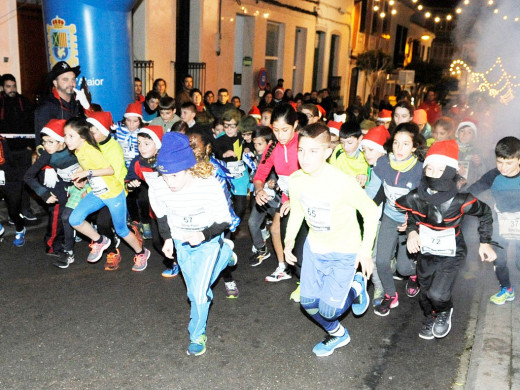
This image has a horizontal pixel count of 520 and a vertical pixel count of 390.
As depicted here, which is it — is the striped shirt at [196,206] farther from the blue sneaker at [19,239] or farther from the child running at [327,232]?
the blue sneaker at [19,239]

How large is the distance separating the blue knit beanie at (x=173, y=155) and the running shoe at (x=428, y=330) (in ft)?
8.59

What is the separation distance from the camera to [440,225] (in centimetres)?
447

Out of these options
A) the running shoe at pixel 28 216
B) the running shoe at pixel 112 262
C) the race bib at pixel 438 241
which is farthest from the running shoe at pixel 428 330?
the running shoe at pixel 28 216

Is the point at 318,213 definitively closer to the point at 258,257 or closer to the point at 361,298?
the point at 361,298

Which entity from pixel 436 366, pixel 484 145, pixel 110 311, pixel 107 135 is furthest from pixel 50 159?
pixel 484 145

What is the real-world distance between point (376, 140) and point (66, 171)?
3.43 m

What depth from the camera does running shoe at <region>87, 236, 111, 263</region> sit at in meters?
6.21

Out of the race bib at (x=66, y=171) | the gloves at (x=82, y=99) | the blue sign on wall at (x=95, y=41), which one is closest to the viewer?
the race bib at (x=66, y=171)

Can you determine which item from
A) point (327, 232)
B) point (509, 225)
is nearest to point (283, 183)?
point (327, 232)

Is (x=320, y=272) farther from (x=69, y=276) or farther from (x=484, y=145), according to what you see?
(x=484, y=145)

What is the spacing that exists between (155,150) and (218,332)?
2.06 m

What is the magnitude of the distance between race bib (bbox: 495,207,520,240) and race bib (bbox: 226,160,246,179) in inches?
119

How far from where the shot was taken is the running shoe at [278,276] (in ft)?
20.0

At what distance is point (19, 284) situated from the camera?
564cm
